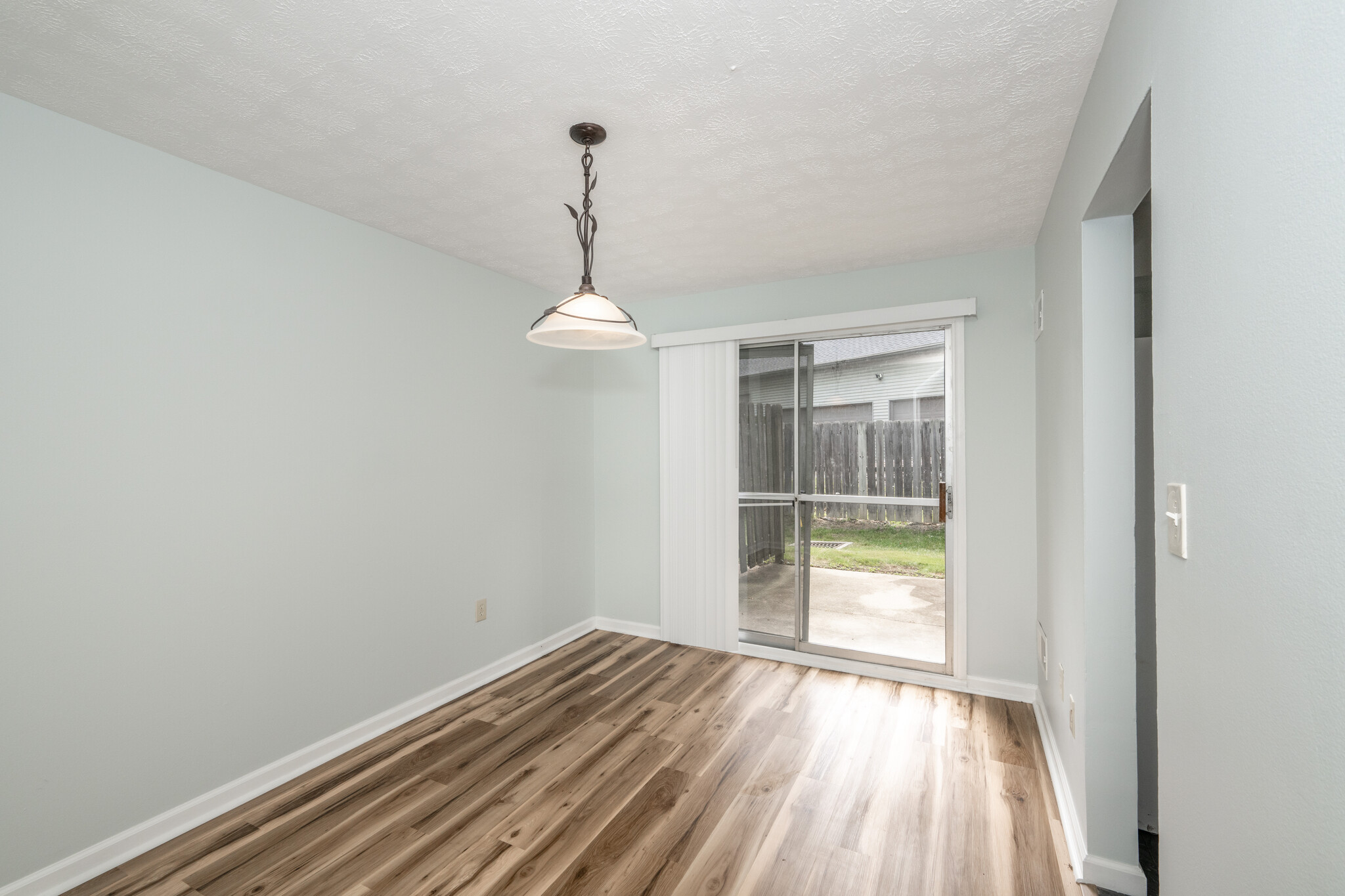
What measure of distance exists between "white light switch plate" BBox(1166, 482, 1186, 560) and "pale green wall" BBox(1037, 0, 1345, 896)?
26mm

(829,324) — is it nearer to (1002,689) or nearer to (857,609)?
(857,609)

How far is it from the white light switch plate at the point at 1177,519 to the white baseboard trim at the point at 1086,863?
1.32 metres

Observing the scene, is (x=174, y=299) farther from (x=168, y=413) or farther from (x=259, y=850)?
(x=259, y=850)

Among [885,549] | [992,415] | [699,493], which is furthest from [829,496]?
[992,415]

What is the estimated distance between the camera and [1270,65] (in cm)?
73

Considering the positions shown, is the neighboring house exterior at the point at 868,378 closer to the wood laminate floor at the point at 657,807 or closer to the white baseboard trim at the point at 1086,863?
the wood laminate floor at the point at 657,807

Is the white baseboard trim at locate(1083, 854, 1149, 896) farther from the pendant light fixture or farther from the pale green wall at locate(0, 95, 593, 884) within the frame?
the pale green wall at locate(0, 95, 593, 884)

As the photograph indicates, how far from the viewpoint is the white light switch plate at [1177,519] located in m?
1.06

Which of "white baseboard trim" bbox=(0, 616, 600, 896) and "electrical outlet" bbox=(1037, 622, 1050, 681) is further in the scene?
"electrical outlet" bbox=(1037, 622, 1050, 681)

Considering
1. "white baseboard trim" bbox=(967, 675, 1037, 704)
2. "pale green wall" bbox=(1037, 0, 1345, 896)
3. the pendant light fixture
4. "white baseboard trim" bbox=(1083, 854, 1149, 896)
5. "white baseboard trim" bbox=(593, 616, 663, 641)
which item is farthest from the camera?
"white baseboard trim" bbox=(593, 616, 663, 641)

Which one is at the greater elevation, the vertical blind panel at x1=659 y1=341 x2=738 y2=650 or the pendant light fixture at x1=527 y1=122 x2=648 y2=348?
the pendant light fixture at x1=527 y1=122 x2=648 y2=348

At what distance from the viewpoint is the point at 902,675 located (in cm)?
344

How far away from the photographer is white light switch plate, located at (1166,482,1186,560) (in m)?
1.06

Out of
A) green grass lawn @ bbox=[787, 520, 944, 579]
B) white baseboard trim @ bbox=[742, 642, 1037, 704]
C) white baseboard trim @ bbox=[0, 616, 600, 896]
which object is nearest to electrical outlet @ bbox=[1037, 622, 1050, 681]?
white baseboard trim @ bbox=[742, 642, 1037, 704]
